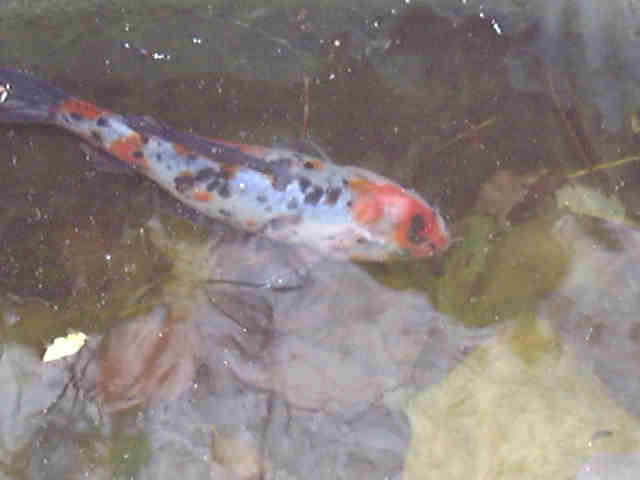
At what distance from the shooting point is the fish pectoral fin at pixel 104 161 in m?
4.57

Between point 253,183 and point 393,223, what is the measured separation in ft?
3.08

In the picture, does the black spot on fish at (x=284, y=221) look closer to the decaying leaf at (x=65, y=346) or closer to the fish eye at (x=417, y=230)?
the fish eye at (x=417, y=230)

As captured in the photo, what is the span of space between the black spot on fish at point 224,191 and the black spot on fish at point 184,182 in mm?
182

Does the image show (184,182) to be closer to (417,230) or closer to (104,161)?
(104,161)

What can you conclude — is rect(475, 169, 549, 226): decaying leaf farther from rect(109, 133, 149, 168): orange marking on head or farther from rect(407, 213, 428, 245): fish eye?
rect(109, 133, 149, 168): orange marking on head

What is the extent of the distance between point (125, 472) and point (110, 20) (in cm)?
290

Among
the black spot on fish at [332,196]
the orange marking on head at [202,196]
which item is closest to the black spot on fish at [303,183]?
the black spot on fish at [332,196]

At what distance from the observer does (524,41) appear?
478 cm

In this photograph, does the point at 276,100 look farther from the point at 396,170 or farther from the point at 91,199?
the point at 91,199

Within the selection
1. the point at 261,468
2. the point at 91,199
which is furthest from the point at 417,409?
the point at 91,199

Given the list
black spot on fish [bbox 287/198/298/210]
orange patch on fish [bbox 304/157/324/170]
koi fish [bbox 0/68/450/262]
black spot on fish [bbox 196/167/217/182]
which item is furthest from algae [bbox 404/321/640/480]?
black spot on fish [bbox 196/167/217/182]

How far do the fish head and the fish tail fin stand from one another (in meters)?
1.97

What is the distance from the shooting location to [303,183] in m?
4.51

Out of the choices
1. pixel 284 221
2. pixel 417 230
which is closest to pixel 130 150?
pixel 284 221
